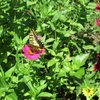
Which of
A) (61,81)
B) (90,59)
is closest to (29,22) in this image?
(61,81)

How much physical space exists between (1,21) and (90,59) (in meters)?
1.03

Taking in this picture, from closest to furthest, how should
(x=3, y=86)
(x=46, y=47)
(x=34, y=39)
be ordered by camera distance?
(x=3, y=86)
(x=34, y=39)
(x=46, y=47)

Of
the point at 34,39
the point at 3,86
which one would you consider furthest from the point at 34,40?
the point at 3,86

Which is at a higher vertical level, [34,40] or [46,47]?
[34,40]

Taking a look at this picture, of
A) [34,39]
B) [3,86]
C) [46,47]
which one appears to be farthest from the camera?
[46,47]

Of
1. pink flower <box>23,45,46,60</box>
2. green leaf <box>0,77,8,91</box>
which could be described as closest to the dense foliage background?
pink flower <box>23,45,46,60</box>

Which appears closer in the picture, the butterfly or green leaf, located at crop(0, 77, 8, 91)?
green leaf, located at crop(0, 77, 8, 91)

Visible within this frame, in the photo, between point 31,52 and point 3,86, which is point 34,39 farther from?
point 3,86

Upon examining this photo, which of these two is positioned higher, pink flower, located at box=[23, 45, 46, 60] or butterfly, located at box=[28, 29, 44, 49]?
butterfly, located at box=[28, 29, 44, 49]

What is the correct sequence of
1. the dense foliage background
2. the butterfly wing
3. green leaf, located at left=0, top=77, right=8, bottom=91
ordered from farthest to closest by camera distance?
the dense foliage background → the butterfly wing → green leaf, located at left=0, top=77, right=8, bottom=91

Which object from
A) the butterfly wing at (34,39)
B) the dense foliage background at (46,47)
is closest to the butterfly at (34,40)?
the butterfly wing at (34,39)

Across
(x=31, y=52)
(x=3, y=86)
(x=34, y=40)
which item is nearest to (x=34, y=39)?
(x=34, y=40)

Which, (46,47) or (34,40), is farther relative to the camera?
(46,47)

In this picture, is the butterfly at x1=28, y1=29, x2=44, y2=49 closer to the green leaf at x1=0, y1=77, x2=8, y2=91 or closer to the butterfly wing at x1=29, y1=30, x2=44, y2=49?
the butterfly wing at x1=29, y1=30, x2=44, y2=49
